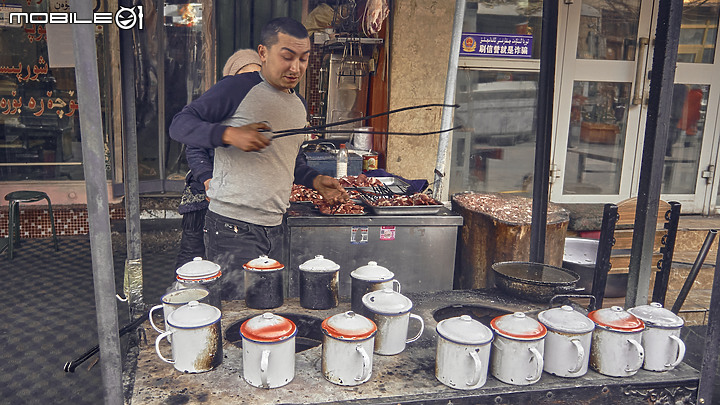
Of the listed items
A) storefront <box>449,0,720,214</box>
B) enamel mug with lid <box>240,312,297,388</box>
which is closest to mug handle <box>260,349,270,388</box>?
enamel mug with lid <box>240,312,297,388</box>

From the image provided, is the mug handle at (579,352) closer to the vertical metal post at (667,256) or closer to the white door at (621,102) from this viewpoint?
the vertical metal post at (667,256)

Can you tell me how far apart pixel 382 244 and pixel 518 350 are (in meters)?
2.73

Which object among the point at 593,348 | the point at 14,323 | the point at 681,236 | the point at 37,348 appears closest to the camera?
the point at 593,348

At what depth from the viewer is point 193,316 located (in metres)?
1.88

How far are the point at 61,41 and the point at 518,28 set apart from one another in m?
5.88

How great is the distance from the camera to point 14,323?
15.3ft

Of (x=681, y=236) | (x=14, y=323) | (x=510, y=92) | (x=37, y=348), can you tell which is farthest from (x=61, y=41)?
(x=681, y=236)

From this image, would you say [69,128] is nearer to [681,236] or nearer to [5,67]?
[5,67]

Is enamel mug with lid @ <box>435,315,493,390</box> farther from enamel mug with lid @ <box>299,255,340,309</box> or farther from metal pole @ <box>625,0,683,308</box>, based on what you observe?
metal pole @ <box>625,0,683,308</box>

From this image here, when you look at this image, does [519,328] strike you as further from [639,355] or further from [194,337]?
[194,337]

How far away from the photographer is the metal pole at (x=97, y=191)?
57.4 inches

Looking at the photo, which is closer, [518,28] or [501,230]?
[501,230]

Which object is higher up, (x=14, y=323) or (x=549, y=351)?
(x=549, y=351)

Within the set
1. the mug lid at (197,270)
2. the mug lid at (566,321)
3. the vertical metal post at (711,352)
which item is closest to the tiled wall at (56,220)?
the mug lid at (197,270)
